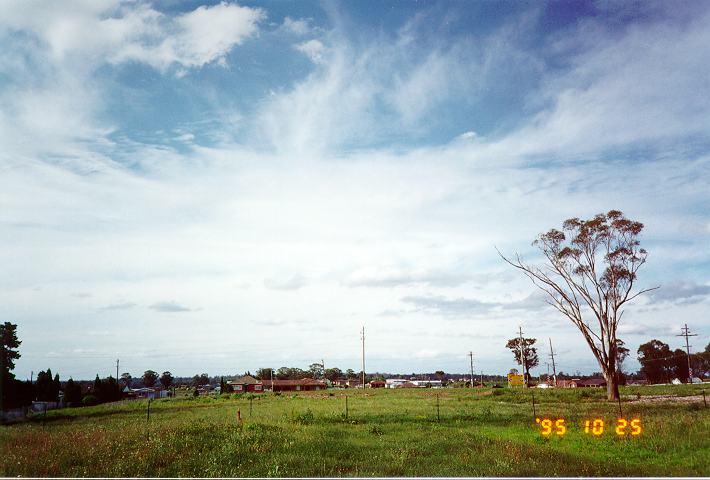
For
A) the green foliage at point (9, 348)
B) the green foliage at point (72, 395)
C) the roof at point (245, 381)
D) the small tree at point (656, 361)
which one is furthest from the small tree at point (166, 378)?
the small tree at point (656, 361)

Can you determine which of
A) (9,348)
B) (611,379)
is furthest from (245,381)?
(611,379)

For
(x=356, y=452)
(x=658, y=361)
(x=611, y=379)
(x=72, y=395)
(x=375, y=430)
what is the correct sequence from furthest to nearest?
1. (x=658, y=361)
2. (x=72, y=395)
3. (x=611, y=379)
4. (x=375, y=430)
5. (x=356, y=452)

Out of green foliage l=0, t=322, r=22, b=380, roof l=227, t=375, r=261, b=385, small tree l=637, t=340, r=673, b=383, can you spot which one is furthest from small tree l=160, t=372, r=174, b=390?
small tree l=637, t=340, r=673, b=383

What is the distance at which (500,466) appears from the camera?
1290 cm

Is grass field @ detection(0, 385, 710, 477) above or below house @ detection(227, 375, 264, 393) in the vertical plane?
above

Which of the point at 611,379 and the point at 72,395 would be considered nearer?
the point at 611,379

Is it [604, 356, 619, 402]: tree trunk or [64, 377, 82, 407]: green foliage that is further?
[64, 377, 82, 407]: green foliage

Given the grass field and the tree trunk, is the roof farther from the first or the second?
the grass field

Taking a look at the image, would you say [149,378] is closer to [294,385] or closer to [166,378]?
[166,378]

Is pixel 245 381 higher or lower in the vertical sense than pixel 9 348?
lower

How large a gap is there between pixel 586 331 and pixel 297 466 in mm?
33563

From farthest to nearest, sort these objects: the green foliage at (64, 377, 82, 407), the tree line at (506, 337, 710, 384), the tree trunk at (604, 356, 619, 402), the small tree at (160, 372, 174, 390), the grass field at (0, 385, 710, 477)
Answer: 1. the small tree at (160, 372, 174, 390)
2. the tree line at (506, 337, 710, 384)
3. the green foliage at (64, 377, 82, 407)
4. the tree trunk at (604, 356, 619, 402)
5. the grass field at (0, 385, 710, 477)

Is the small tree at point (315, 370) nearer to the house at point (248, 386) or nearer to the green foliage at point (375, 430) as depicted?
the house at point (248, 386)

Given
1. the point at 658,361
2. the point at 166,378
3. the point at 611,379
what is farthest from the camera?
the point at 166,378
